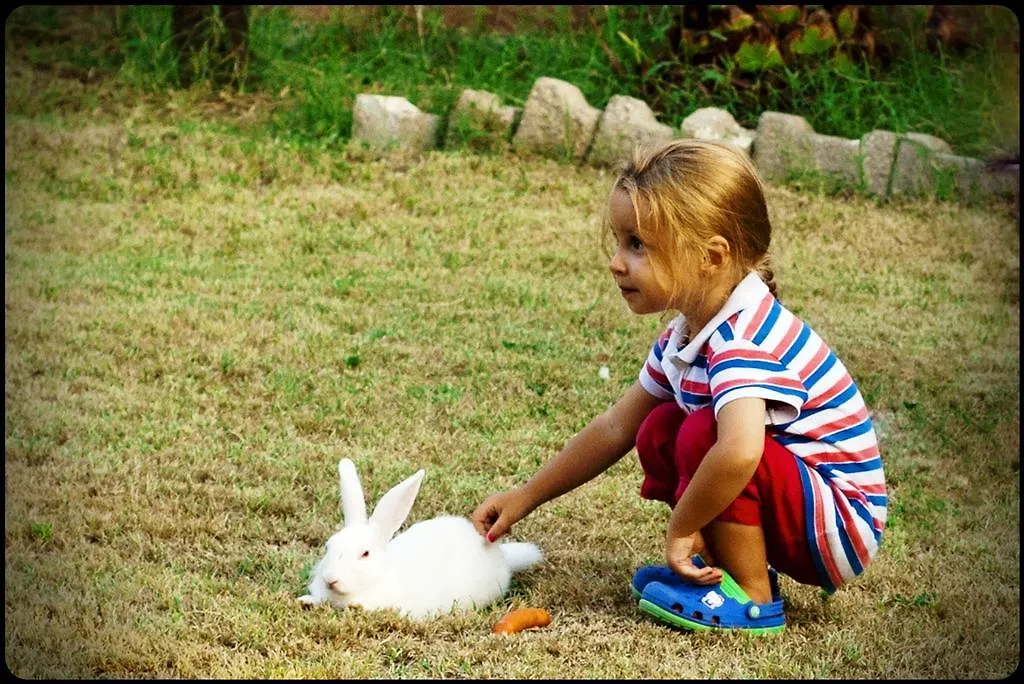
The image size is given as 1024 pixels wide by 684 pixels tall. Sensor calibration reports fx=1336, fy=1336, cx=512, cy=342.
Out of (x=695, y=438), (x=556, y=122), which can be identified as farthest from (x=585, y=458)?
(x=556, y=122)

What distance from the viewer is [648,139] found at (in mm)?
7078

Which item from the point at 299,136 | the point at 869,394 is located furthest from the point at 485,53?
the point at 869,394

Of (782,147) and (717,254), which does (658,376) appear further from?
(782,147)

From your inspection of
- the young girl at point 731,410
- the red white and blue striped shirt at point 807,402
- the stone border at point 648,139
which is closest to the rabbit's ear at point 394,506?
the young girl at point 731,410

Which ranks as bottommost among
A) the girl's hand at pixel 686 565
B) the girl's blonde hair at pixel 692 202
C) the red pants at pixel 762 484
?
the girl's hand at pixel 686 565

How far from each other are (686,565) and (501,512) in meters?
0.54

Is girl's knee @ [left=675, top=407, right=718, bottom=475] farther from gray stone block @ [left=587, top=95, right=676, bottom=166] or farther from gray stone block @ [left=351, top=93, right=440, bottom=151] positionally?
gray stone block @ [left=351, top=93, right=440, bottom=151]

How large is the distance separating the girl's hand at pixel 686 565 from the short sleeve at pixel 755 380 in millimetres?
304

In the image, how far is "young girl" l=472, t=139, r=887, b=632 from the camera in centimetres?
285

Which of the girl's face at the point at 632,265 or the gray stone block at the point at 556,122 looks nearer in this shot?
the girl's face at the point at 632,265

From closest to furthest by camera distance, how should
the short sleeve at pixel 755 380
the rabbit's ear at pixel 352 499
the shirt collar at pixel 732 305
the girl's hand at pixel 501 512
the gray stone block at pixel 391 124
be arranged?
1. the short sleeve at pixel 755 380
2. the shirt collar at pixel 732 305
3. the rabbit's ear at pixel 352 499
4. the girl's hand at pixel 501 512
5. the gray stone block at pixel 391 124

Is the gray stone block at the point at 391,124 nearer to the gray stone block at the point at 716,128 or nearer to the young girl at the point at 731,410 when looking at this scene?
the gray stone block at the point at 716,128

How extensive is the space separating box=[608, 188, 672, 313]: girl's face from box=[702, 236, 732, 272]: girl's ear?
4.3 inches

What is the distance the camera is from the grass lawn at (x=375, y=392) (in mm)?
2939
